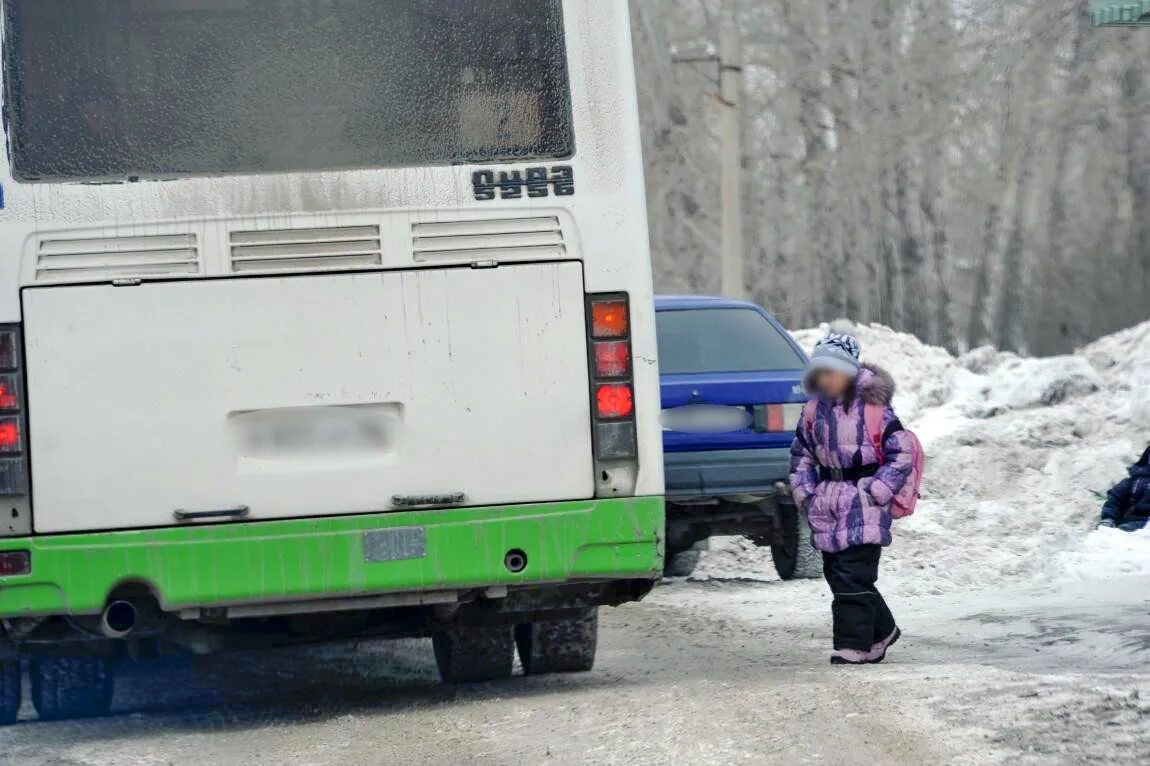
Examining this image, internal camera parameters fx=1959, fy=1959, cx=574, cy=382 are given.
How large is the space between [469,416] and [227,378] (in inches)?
33.0

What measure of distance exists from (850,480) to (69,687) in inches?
128

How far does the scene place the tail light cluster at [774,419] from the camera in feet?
34.8

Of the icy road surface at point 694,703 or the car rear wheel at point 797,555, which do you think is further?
the car rear wheel at point 797,555

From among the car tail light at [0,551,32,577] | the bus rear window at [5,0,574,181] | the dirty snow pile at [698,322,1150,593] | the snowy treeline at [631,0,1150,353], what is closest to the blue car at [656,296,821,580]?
the dirty snow pile at [698,322,1150,593]

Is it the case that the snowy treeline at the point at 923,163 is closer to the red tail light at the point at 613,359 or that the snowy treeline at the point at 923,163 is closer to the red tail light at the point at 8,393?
the red tail light at the point at 613,359

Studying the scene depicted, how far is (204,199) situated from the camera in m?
6.71

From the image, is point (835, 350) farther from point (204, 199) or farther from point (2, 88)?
point (2, 88)

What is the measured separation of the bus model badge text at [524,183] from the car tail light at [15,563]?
196 cm

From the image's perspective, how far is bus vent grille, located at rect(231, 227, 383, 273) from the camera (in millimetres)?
6723

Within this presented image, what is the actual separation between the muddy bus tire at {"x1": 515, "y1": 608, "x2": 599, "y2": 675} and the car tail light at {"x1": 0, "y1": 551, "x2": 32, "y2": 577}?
2174mm

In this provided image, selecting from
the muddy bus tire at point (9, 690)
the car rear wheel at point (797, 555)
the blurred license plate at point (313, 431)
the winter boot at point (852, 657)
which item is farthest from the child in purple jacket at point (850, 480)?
the car rear wheel at point (797, 555)

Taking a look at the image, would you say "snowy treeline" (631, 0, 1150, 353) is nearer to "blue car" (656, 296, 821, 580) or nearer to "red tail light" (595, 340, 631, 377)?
"blue car" (656, 296, 821, 580)

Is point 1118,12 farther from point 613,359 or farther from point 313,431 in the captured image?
point 313,431

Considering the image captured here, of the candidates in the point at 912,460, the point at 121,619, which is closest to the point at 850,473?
the point at 912,460
